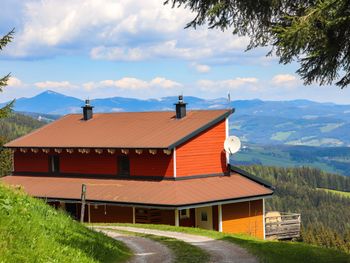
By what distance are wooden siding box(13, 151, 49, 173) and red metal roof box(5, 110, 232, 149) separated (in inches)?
35.4

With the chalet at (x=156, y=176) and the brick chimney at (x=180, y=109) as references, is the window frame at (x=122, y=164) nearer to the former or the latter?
the chalet at (x=156, y=176)

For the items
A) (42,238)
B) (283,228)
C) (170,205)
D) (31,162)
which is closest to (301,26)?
(42,238)

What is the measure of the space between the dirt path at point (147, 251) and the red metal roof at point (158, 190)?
991 cm

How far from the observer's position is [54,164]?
4391cm

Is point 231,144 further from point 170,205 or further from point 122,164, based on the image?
point 170,205

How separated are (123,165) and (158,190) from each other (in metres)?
5.12

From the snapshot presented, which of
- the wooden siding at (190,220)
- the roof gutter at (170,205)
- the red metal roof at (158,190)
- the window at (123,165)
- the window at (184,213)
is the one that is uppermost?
the window at (123,165)

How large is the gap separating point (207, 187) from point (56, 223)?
22.1 metres

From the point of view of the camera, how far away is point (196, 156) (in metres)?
38.4

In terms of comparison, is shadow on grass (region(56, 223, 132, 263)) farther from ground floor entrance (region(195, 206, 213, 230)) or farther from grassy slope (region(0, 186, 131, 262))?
ground floor entrance (region(195, 206, 213, 230))

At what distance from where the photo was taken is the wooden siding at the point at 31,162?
4434 cm

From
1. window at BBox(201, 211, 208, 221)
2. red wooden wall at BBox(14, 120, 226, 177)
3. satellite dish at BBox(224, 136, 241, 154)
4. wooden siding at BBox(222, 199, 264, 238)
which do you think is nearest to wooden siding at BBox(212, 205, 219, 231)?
wooden siding at BBox(222, 199, 264, 238)

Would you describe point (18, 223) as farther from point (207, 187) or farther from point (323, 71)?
point (207, 187)

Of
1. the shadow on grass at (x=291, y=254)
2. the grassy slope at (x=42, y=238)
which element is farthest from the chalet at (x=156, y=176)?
the grassy slope at (x=42, y=238)
